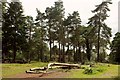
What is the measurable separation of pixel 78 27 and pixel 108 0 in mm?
11916

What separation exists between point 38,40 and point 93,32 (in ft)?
58.9

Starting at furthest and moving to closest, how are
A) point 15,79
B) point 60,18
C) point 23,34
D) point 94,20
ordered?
point 60,18 < point 94,20 < point 23,34 < point 15,79

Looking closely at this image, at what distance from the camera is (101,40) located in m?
55.5

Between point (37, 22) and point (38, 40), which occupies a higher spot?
point (37, 22)

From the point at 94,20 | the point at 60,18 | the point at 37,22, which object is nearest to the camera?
the point at 94,20

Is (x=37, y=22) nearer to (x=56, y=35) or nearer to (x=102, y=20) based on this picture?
(x=56, y=35)

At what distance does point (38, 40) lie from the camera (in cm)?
6712

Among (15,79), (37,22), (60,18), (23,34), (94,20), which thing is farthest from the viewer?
(37,22)

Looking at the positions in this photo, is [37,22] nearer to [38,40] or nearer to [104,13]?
[38,40]

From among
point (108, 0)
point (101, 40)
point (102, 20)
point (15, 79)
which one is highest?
point (108, 0)

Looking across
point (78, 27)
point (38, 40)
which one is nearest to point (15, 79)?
point (78, 27)

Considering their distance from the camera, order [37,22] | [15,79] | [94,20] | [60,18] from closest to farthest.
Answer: [15,79] → [94,20] → [60,18] → [37,22]

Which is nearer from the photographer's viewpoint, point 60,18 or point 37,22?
point 60,18

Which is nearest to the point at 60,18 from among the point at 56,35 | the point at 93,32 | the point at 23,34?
the point at 56,35
